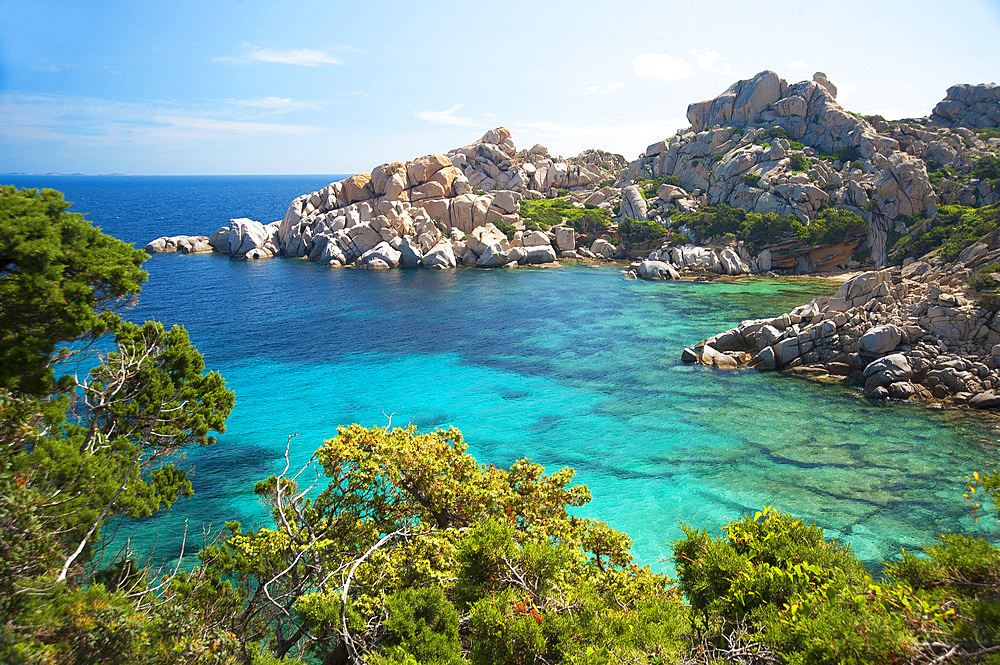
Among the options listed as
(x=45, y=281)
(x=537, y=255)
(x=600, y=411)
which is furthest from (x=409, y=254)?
(x=45, y=281)

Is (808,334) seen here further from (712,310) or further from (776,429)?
(712,310)

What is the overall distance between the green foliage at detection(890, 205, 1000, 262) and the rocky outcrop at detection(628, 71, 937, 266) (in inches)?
155

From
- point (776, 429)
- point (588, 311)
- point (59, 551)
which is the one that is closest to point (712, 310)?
point (588, 311)

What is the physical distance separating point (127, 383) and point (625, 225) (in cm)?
8449

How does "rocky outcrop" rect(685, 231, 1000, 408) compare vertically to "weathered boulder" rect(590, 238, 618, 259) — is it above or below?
below

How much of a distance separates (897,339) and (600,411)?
19.9 meters

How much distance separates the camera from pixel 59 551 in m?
10.0

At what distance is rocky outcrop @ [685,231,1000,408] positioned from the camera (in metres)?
33.6

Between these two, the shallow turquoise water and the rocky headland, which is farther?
the rocky headland

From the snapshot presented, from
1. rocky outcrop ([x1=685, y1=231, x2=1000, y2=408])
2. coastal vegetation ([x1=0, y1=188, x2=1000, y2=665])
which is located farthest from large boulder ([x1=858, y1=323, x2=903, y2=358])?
coastal vegetation ([x1=0, y1=188, x2=1000, y2=665])

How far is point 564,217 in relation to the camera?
97.1m

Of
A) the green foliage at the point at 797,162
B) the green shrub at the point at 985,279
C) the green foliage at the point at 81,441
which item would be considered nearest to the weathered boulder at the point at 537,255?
the green foliage at the point at 797,162

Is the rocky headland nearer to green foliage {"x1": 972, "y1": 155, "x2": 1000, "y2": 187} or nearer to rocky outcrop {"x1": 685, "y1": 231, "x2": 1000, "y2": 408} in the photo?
green foliage {"x1": 972, "y1": 155, "x2": 1000, "y2": 187}

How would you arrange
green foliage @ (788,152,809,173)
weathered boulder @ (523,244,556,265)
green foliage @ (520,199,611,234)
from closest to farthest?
green foliage @ (788,152,809,173) → weathered boulder @ (523,244,556,265) → green foliage @ (520,199,611,234)
